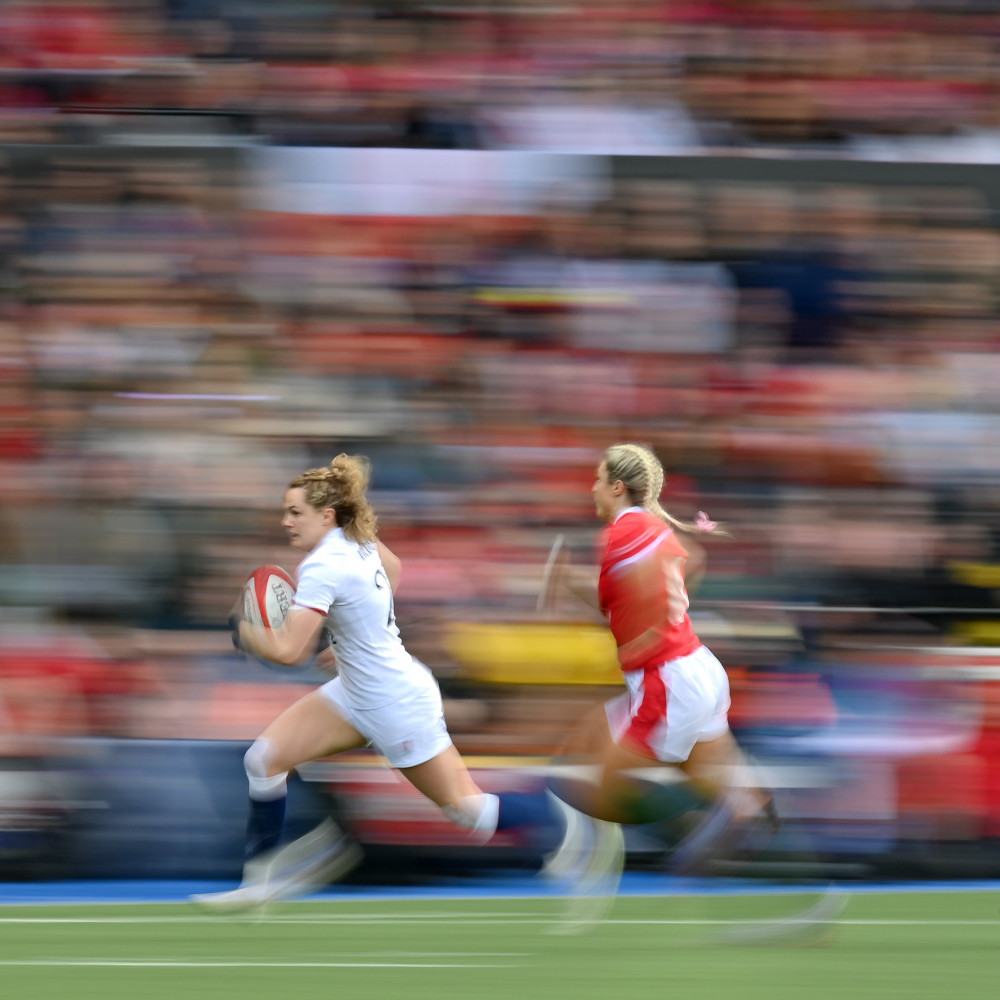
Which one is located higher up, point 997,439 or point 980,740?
point 997,439

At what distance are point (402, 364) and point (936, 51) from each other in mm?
3014

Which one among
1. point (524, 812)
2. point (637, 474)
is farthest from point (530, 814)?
point (637, 474)

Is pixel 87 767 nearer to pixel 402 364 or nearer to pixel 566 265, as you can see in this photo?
pixel 402 364

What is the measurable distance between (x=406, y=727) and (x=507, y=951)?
779 millimetres

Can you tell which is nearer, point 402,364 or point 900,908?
point 900,908

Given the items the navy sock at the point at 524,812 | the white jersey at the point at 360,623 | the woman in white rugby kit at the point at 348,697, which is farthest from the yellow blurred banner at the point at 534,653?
the white jersey at the point at 360,623

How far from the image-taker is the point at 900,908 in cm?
593

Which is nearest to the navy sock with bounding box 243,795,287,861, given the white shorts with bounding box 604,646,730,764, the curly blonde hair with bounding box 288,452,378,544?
the curly blonde hair with bounding box 288,452,378,544

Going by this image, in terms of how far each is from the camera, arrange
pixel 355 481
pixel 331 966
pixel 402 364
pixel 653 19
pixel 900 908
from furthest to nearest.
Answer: pixel 653 19
pixel 402 364
pixel 900 908
pixel 355 481
pixel 331 966

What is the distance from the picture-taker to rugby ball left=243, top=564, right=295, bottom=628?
5320 mm

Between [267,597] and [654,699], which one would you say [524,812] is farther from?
[267,597]

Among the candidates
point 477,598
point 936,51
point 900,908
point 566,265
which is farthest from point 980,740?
point 936,51

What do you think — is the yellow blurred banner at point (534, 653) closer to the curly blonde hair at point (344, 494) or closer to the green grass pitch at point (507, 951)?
the green grass pitch at point (507, 951)

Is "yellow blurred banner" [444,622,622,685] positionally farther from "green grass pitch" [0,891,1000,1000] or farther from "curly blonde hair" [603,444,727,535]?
"curly blonde hair" [603,444,727,535]
